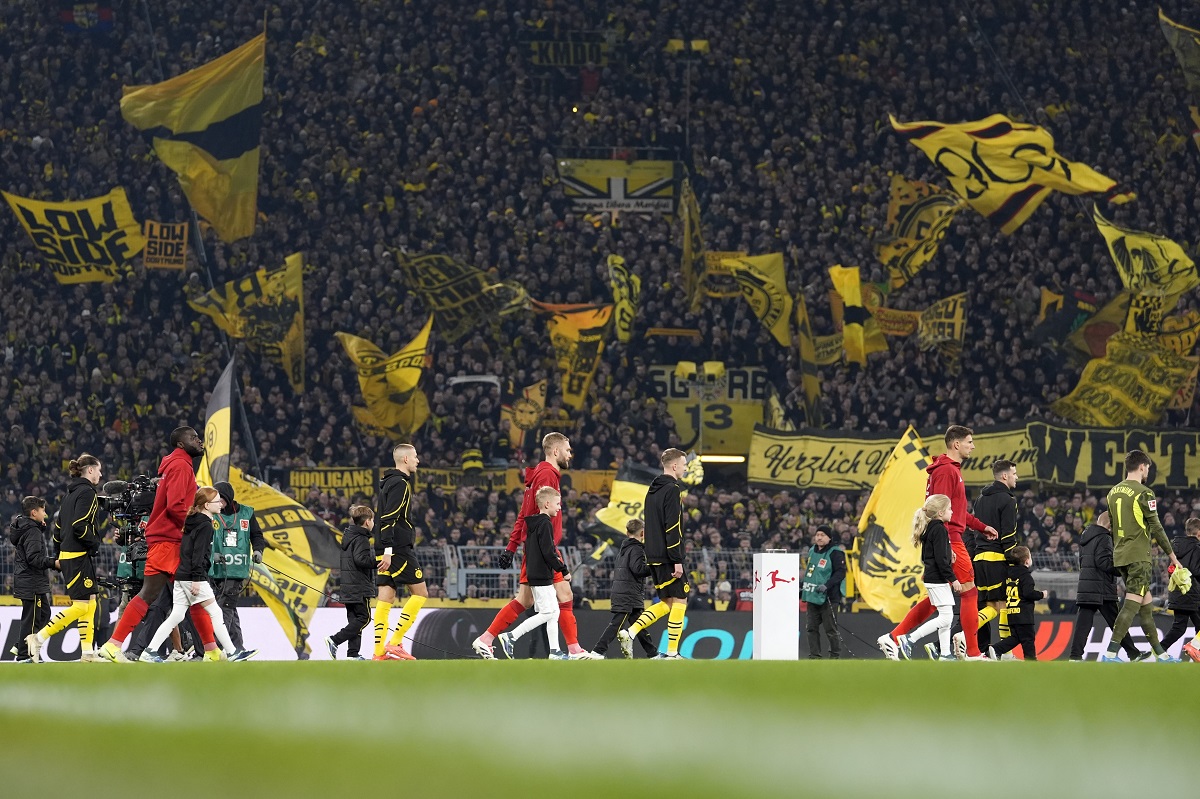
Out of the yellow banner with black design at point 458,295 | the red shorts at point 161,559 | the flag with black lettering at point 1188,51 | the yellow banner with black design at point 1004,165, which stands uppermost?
the flag with black lettering at point 1188,51

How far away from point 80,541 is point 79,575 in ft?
1.16

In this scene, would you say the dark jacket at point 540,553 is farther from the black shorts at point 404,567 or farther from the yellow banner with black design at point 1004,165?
the yellow banner with black design at point 1004,165

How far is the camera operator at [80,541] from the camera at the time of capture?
12.7 meters

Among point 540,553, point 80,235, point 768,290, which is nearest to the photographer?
point 540,553

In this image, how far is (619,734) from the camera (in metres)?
5.69

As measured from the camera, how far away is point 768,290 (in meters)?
32.5

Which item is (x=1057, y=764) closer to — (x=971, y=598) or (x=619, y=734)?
(x=619, y=734)

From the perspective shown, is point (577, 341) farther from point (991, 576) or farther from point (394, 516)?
point (394, 516)

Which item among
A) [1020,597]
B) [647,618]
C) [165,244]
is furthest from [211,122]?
[1020,597]

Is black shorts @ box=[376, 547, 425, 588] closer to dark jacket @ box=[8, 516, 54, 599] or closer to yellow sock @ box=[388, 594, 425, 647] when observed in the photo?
yellow sock @ box=[388, 594, 425, 647]

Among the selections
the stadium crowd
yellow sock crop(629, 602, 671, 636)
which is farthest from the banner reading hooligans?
yellow sock crop(629, 602, 671, 636)

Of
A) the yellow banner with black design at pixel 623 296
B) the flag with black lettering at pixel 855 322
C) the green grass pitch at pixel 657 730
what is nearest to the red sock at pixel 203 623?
the green grass pitch at pixel 657 730

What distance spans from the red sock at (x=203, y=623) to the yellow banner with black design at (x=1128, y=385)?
80.0 feet

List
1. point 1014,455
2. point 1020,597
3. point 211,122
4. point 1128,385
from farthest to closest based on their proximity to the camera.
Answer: point 211,122, point 1128,385, point 1014,455, point 1020,597
